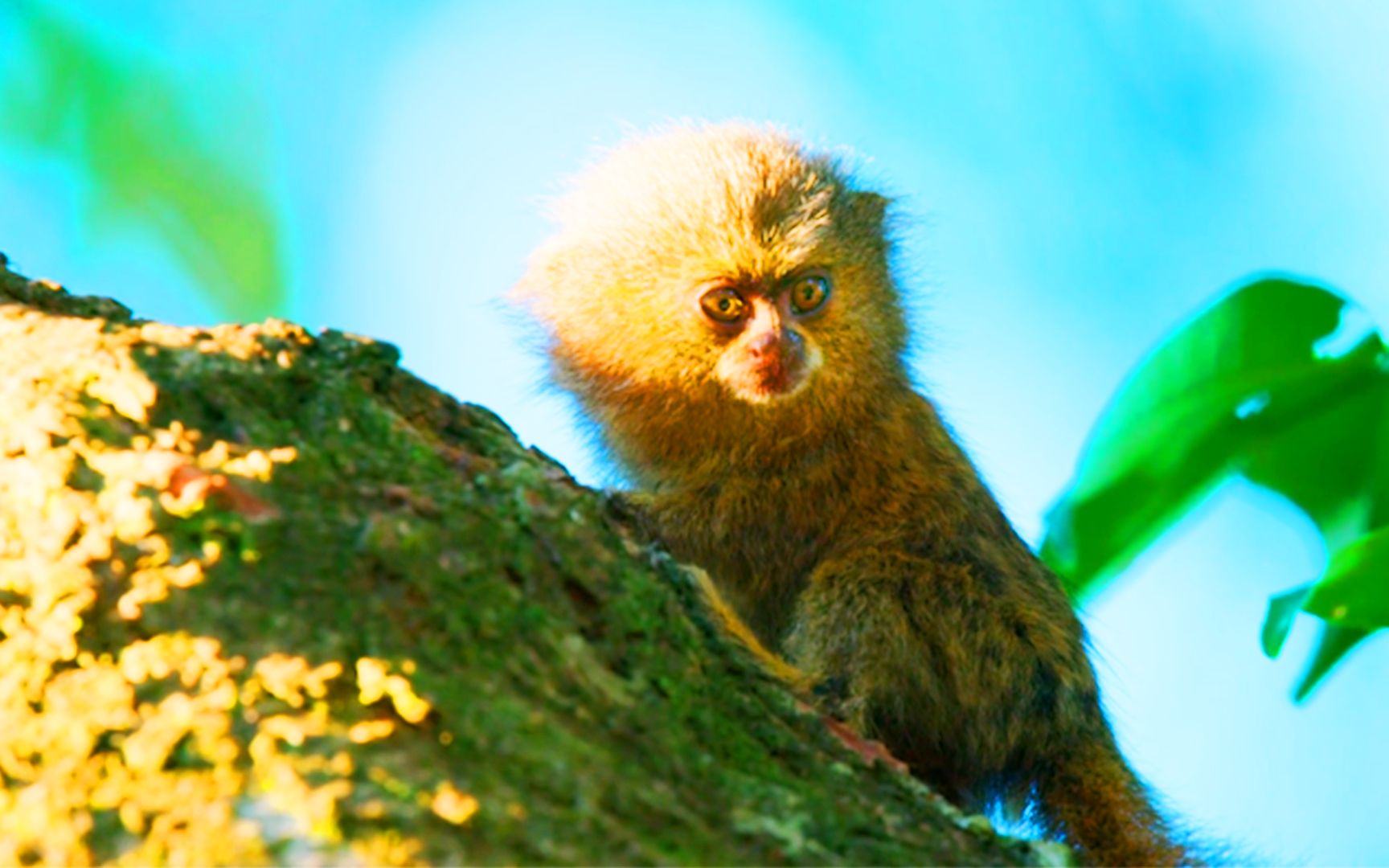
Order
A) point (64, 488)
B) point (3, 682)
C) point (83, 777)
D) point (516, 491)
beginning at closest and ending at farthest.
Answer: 1. point (83, 777)
2. point (3, 682)
3. point (64, 488)
4. point (516, 491)

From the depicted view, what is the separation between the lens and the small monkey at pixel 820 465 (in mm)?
3898

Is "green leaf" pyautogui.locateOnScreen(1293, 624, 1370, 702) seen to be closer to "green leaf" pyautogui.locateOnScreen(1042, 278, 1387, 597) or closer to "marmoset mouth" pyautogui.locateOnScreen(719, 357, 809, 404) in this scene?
"green leaf" pyautogui.locateOnScreen(1042, 278, 1387, 597)

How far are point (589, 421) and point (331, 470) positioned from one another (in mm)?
2964

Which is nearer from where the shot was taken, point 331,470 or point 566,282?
point 331,470

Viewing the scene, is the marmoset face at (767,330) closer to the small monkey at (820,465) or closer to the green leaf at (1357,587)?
the small monkey at (820,465)

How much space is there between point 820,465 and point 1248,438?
3313 millimetres

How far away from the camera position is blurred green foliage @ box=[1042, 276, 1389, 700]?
126 cm

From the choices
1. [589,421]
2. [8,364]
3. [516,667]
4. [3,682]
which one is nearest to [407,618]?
[516,667]

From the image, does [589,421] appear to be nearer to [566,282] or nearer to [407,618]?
[566,282]

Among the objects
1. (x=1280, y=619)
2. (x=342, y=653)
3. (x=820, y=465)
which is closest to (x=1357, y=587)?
(x=1280, y=619)

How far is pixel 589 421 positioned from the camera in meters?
5.30

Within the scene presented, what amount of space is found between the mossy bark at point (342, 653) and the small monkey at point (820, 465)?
1.18m

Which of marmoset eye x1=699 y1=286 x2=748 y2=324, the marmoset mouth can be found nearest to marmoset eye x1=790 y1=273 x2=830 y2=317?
marmoset eye x1=699 y1=286 x2=748 y2=324

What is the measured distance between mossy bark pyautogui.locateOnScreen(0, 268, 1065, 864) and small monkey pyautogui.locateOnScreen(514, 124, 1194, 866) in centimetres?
118
